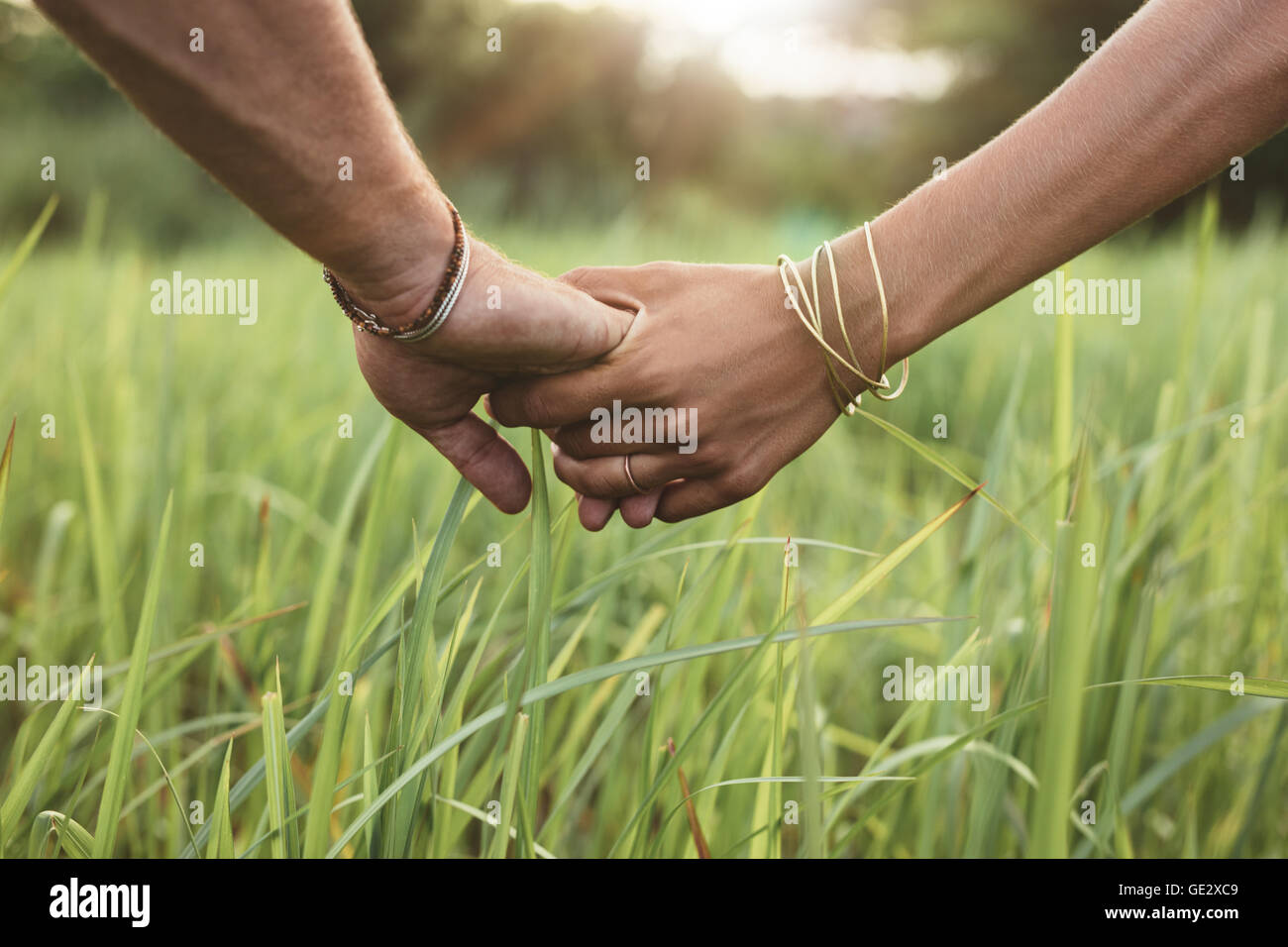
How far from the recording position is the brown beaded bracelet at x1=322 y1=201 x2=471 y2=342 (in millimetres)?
651

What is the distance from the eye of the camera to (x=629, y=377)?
0.75m

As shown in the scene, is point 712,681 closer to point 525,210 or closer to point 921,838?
point 921,838

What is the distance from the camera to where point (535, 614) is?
1.89 feet

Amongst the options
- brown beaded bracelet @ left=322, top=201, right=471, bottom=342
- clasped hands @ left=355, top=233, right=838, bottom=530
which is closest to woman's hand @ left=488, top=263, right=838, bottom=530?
clasped hands @ left=355, top=233, right=838, bottom=530

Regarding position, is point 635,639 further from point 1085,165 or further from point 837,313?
point 1085,165

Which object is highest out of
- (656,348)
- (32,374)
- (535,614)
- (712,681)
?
(32,374)

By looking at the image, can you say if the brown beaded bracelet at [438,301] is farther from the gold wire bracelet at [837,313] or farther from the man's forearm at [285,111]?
the gold wire bracelet at [837,313]

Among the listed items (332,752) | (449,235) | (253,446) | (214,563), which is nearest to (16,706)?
(214,563)

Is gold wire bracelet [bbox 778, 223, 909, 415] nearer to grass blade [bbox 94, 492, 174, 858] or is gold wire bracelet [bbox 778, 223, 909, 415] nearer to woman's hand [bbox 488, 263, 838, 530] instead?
woman's hand [bbox 488, 263, 838, 530]

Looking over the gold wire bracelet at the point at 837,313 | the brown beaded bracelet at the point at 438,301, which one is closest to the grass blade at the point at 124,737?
the brown beaded bracelet at the point at 438,301

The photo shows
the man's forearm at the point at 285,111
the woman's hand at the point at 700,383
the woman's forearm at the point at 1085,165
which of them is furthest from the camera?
the woman's hand at the point at 700,383

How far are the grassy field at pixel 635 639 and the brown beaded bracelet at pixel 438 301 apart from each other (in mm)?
79

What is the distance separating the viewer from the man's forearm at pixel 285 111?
18.6 inches
